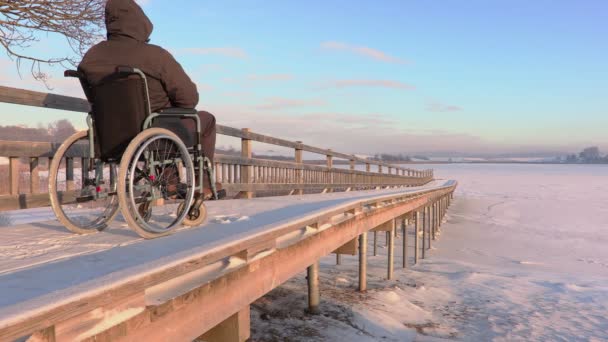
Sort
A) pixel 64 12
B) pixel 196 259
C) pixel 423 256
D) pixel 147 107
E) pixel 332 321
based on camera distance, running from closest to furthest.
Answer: pixel 196 259, pixel 147 107, pixel 332 321, pixel 64 12, pixel 423 256

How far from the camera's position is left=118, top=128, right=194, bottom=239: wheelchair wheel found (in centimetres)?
241

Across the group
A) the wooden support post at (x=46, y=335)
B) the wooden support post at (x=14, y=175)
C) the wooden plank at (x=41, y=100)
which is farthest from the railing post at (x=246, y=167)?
the wooden support post at (x=46, y=335)

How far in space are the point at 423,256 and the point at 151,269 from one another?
12.0m

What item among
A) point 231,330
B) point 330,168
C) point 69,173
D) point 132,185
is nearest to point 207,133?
point 132,185

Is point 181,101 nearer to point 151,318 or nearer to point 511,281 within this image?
point 151,318

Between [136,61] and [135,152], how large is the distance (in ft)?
1.83

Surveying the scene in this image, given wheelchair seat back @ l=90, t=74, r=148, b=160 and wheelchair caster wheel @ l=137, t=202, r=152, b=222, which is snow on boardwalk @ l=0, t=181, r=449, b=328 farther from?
wheelchair seat back @ l=90, t=74, r=148, b=160

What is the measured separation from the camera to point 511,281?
29.2ft

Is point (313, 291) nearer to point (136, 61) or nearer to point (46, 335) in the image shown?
point (136, 61)

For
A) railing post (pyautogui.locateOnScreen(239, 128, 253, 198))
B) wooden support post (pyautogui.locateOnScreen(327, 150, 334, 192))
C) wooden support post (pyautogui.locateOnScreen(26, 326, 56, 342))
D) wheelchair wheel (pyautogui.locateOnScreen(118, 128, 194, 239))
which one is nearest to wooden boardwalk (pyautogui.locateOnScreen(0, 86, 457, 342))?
wooden support post (pyautogui.locateOnScreen(26, 326, 56, 342))

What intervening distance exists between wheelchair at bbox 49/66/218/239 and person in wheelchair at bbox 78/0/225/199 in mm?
40

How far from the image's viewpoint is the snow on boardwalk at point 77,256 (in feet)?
4.94

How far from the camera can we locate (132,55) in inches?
104

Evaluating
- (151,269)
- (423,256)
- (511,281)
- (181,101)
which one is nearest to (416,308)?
(511,281)
